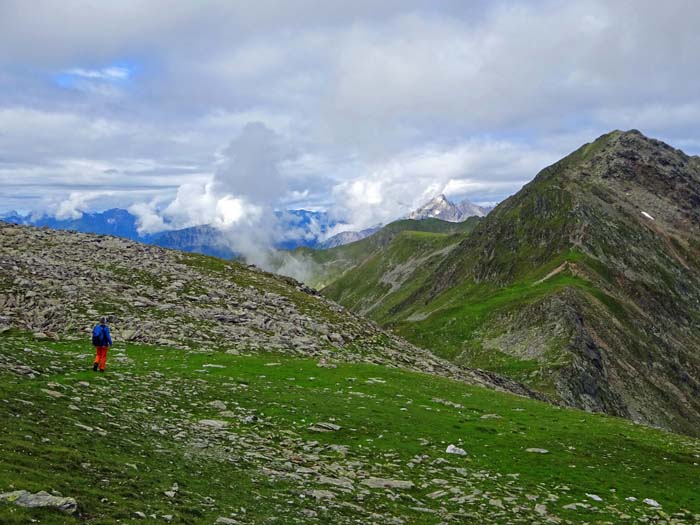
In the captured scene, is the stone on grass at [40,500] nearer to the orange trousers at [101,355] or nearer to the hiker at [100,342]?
the hiker at [100,342]

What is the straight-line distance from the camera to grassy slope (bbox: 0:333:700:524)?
46.1 feet

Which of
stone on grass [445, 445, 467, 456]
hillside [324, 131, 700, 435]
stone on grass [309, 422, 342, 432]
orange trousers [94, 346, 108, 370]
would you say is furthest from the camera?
hillside [324, 131, 700, 435]

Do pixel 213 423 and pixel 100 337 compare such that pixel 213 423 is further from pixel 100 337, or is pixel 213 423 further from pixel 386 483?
pixel 100 337

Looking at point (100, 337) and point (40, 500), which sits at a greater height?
point (100, 337)

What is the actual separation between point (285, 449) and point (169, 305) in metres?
28.1

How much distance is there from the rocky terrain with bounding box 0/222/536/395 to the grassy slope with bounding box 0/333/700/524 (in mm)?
4806

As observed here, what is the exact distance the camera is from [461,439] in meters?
26.5

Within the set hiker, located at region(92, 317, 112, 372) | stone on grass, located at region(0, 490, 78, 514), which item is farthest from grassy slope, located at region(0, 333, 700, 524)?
hiker, located at region(92, 317, 112, 372)

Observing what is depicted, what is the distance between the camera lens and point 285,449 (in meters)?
21.0

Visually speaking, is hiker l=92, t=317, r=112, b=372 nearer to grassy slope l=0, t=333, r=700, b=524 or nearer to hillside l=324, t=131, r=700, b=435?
grassy slope l=0, t=333, r=700, b=524

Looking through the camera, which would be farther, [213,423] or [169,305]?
[169,305]

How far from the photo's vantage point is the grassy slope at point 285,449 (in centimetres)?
1405

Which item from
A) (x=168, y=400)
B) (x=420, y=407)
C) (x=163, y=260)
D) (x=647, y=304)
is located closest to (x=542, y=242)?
(x=647, y=304)

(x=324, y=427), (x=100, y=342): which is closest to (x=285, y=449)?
(x=324, y=427)
